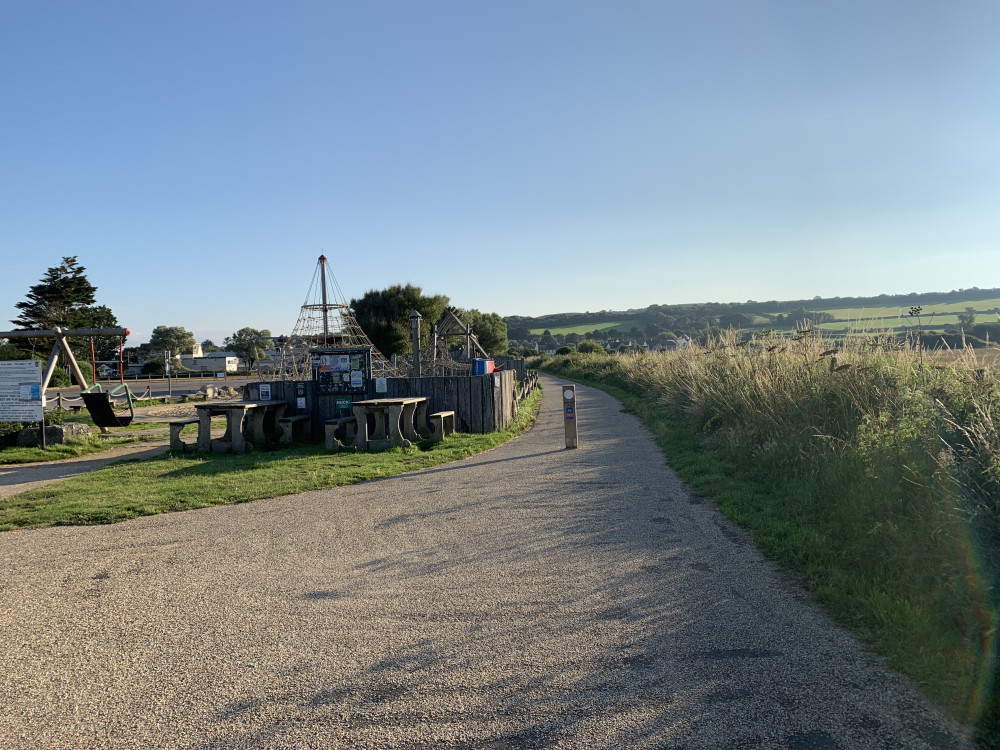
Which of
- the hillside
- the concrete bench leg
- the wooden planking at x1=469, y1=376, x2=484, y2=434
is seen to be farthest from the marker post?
the concrete bench leg

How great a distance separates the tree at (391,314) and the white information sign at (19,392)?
37.6 meters

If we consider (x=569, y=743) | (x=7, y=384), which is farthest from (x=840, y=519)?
(x=7, y=384)

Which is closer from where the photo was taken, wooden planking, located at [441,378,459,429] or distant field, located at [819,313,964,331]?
distant field, located at [819,313,964,331]

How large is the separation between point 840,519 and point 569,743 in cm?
386

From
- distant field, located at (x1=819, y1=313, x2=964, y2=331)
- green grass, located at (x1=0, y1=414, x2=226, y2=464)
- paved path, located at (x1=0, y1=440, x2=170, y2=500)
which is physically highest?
distant field, located at (x1=819, y1=313, x2=964, y2=331)

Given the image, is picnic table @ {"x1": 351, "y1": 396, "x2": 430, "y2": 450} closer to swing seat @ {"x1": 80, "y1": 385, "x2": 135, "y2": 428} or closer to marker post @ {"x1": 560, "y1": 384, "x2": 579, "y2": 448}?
marker post @ {"x1": 560, "y1": 384, "x2": 579, "y2": 448}

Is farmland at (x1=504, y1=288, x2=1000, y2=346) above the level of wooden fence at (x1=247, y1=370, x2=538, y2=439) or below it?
above

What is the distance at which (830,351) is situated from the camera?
9.58 m

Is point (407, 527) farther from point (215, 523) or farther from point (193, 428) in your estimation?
point (193, 428)

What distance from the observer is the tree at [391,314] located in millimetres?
52094

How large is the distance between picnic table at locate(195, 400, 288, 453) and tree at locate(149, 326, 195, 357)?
85232 mm

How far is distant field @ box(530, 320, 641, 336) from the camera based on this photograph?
98688mm

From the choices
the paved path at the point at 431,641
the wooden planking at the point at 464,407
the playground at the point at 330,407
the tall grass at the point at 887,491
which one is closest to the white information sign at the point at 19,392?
the playground at the point at 330,407

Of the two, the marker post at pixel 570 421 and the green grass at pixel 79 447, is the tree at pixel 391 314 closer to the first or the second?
the green grass at pixel 79 447
